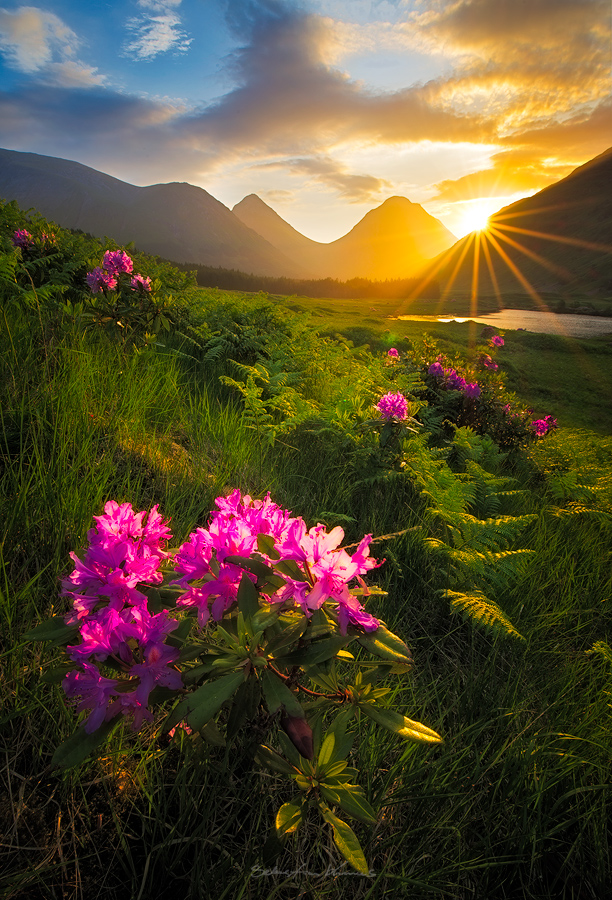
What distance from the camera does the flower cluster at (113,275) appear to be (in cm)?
365

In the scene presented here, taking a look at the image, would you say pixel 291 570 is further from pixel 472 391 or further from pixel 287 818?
pixel 472 391

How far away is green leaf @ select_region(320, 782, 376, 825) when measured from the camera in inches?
33.1

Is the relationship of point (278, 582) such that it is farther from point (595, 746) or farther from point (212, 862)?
point (595, 746)

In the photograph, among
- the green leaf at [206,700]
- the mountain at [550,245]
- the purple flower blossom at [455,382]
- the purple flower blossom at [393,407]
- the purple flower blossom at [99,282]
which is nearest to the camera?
the green leaf at [206,700]

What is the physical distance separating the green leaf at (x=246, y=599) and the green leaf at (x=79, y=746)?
362mm

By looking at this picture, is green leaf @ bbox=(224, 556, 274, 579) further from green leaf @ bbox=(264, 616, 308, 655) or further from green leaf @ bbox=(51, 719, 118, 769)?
green leaf @ bbox=(51, 719, 118, 769)

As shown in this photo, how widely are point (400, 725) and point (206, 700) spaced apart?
0.49 metres

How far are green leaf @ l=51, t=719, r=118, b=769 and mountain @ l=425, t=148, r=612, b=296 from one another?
84.7 m

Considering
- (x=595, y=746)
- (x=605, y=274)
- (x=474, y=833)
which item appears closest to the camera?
(x=474, y=833)

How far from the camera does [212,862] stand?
3.53ft

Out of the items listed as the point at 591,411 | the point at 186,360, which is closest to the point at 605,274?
the point at 591,411

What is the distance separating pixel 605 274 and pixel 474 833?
9864cm

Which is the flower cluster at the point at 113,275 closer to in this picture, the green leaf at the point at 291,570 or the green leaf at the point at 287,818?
the green leaf at the point at 291,570

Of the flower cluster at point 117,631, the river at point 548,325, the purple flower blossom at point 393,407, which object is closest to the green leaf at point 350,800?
the flower cluster at point 117,631
